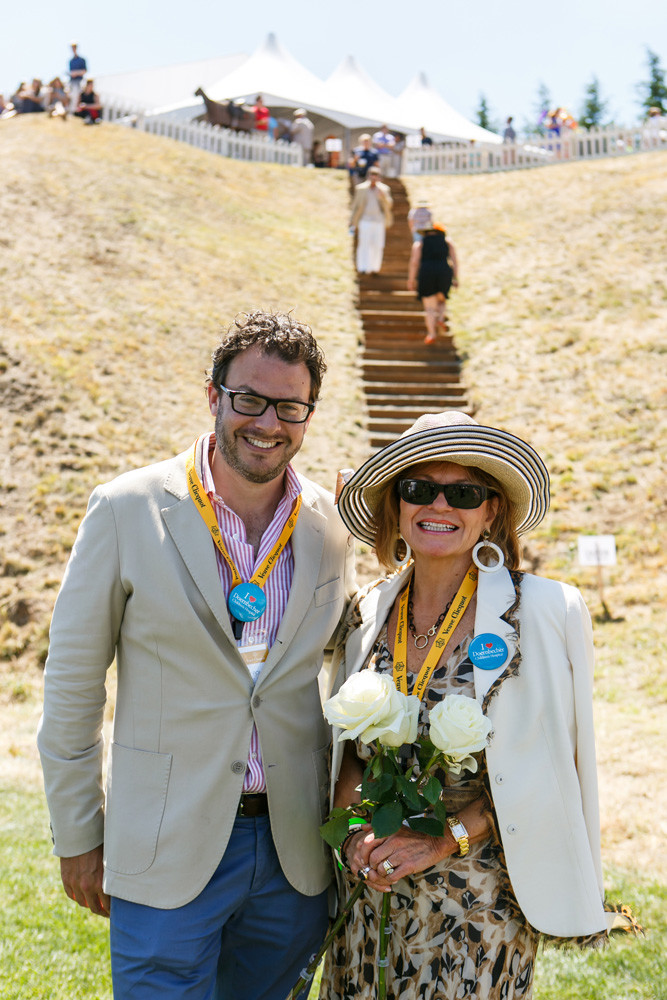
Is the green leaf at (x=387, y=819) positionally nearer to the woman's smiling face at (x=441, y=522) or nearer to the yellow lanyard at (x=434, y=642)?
the yellow lanyard at (x=434, y=642)

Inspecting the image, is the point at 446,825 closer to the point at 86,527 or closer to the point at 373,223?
the point at 86,527

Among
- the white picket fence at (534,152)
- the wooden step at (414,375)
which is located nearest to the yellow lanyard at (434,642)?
the wooden step at (414,375)

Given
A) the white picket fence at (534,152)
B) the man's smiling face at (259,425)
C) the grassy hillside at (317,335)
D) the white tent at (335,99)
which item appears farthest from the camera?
the white tent at (335,99)

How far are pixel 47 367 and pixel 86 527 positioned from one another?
11.0 meters

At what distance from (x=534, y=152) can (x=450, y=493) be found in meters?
25.2

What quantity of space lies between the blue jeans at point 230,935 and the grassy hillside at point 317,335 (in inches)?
61.3

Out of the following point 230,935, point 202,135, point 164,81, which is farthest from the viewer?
point 164,81

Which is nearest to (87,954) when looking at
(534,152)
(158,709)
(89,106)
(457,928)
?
(158,709)

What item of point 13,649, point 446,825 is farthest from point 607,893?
point 13,649

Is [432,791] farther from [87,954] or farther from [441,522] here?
[87,954]

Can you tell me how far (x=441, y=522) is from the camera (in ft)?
9.64

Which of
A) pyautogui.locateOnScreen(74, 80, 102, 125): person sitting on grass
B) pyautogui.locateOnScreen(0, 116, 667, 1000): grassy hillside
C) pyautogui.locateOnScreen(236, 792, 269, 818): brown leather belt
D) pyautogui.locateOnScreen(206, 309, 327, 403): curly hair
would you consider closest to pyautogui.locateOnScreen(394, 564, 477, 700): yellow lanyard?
pyautogui.locateOnScreen(236, 792, 269, 818): brown leather belt

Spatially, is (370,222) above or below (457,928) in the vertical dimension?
above

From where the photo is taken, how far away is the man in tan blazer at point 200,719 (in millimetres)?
2584
